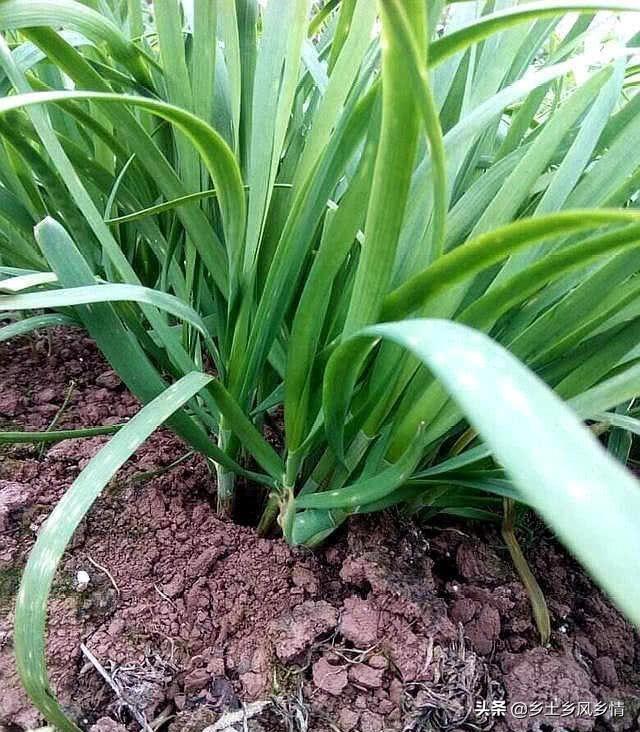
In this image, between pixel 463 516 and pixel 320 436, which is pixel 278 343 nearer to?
pixel 320 436

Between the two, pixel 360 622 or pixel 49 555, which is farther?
pixel 360 622

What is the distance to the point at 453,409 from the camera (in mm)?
421

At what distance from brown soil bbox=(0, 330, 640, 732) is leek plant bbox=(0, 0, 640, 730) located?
0.13 feet

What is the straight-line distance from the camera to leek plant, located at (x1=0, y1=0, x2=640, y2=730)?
1.04 ft

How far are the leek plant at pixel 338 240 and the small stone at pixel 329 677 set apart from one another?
11 cm

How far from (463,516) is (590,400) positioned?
0.27 meters

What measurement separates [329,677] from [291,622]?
53 millimetres

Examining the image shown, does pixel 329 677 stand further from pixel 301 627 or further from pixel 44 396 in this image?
pixel 44 396

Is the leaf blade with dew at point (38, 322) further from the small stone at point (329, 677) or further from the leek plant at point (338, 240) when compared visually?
the small stone at point (329, 677)

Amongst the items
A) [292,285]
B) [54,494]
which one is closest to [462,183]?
[292,285]

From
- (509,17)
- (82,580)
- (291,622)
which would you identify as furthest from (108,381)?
(509,17)

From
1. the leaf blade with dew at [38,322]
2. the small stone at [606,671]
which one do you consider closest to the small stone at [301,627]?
the small stone at [606,671]

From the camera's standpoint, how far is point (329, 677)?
19.0 inches

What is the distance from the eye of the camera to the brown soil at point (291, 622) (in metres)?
0.47
